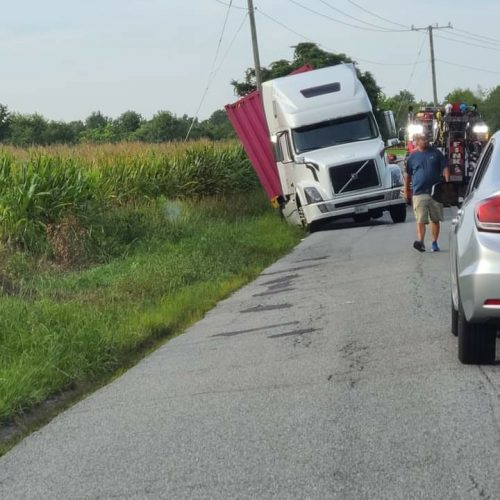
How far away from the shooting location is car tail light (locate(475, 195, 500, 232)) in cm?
690

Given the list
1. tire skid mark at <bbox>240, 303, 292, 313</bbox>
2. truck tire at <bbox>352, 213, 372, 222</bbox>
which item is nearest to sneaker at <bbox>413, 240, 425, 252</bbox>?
tire skid mark at <bbox>240, 303, 292, 313</bbox>

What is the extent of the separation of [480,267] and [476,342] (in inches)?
31.1

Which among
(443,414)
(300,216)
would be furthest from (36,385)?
(300,216)

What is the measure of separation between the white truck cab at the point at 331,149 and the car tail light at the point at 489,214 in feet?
53.3

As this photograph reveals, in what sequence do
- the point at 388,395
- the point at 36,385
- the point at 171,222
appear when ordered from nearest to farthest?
the point at 388,395 < the point at 36,385 < the point at 171,222

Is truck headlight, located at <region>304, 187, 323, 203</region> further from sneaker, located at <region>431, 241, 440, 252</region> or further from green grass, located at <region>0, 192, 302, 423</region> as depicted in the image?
sneaker, located at <region>431, 241, 440, 252</region>

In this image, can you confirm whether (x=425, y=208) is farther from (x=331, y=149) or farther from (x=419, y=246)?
(x=331, y=149)

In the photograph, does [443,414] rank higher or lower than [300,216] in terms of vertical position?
higher

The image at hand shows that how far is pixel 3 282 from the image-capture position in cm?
1462

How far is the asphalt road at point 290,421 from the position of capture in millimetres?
5387

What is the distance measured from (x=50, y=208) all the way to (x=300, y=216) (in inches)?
302

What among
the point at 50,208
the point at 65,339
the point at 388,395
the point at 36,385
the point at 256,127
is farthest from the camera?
the point at 256,127

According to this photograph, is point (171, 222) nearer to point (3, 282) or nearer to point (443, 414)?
point (3, 282)

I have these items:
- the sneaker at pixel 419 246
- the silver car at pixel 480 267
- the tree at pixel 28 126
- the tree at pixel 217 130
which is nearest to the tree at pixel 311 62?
the tree at pixel 217 130
